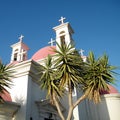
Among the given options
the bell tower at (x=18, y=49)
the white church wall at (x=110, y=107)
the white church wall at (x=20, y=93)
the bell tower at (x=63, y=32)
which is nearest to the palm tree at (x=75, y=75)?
the white church wall at (x=20, y=93)

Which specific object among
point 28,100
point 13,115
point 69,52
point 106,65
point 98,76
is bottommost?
point 13,115

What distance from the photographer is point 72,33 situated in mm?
21750

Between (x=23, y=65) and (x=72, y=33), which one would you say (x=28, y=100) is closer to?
(x=23, y=65)

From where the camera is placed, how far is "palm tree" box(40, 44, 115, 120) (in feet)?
37.1

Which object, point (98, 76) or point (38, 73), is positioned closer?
point (98, 76)

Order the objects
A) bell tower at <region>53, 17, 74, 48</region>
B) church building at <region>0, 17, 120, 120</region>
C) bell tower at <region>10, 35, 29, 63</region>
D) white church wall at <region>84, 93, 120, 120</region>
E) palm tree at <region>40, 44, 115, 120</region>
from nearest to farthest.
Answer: palm tree at <region>40, 44, 115, 120</region>
church building at <region>0, 17, 120, 120</region>
bell tower at <region>53, 17, 74, 48</region>
white church wall at <region>84, 93, 120, 120</region>
bell tower at <region>10, 35, 29, 63</region>

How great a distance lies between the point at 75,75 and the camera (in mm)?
11398

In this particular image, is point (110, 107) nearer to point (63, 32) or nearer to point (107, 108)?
point (107, 108)

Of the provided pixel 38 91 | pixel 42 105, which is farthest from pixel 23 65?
pixel 42 105

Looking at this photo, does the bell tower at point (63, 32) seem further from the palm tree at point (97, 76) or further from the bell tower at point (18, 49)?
the palm tree at point (97, 76)

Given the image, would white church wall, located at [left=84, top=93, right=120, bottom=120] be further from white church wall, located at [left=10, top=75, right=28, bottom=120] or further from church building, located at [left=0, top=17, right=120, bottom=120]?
white church wall, located at [left=10, top=75, right=28, bottom=120]

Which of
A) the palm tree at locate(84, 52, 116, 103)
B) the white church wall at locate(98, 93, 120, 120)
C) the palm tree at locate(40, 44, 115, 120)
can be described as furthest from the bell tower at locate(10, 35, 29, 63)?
the palm tree at locate(84, 52, 116, 103)

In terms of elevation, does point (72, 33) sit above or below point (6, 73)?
above

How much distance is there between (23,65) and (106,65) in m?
6.17
